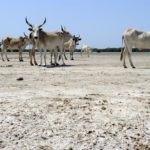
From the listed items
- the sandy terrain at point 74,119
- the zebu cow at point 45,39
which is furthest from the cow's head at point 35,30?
the sandy terrain at point 74,119

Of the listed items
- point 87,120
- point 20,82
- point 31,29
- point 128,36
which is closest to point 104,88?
point 20,82

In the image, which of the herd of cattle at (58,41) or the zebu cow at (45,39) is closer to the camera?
the herd of cattle at (58,41)

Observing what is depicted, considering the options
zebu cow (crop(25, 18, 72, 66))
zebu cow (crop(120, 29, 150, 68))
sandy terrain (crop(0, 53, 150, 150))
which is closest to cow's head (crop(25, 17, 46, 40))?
zebu cow (crop(25, 18, 72, 66))

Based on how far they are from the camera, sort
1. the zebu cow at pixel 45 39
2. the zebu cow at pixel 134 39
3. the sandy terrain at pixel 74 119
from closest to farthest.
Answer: the sandy terrain at pixel 74 119 < the zebu cow at pixel 134 39 < the zebu cow at pixel 45 39

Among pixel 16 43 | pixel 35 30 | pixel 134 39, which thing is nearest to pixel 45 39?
pixel 35 30

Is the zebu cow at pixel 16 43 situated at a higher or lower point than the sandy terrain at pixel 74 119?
higher

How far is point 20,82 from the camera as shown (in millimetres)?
14906

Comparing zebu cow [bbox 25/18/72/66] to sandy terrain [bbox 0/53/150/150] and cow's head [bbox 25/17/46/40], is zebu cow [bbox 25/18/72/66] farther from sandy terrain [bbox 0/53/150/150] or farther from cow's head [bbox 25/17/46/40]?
sandy terrain [bbox 0/53/150/150]

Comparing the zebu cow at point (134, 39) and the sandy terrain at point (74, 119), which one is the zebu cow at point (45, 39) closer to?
the zebu cow at point (134, 39)

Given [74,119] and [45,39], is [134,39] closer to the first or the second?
[45,39]

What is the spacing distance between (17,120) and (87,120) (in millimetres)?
1360

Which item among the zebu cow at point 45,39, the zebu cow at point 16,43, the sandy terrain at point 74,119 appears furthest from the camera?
the zebu cow at point 16,43

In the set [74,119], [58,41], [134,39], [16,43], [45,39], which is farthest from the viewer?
[16,43]

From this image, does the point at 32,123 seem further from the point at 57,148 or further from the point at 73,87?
the point at 73,87
